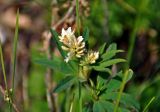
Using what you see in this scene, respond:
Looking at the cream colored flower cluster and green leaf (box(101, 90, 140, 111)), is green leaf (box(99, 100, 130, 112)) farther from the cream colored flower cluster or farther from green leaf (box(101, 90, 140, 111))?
the cream colored flower cluster

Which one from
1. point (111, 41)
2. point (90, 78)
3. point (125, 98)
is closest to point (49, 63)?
point (90, 78)

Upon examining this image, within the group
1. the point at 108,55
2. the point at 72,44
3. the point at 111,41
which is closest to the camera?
the point at 72,44

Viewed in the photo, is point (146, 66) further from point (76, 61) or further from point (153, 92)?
point (76, 61)

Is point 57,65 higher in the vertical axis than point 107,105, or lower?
higher

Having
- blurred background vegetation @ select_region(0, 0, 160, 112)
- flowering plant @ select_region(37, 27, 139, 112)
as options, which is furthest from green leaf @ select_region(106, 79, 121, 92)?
blurred background vegetation @ select_region(0, 0, 160, 112)

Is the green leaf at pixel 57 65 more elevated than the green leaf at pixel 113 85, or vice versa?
the green leaf at pixel 57 65

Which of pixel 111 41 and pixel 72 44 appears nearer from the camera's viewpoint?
pixel 72 44

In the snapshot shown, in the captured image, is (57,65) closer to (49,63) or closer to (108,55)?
(49,63)

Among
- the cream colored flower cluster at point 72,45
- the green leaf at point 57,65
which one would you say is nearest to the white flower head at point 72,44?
the cream colored flower cluster at point 72,45

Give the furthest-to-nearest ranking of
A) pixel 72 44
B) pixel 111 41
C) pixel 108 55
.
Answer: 1. pixel 111 41
2. pixel 108 55
3. pixel 72 44

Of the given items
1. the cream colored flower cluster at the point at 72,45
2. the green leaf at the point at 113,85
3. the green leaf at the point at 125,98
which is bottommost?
the green leaf at the point at 125,98

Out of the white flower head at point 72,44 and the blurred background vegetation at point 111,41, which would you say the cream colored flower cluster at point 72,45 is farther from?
the blurred background vegetation at point 111,41
